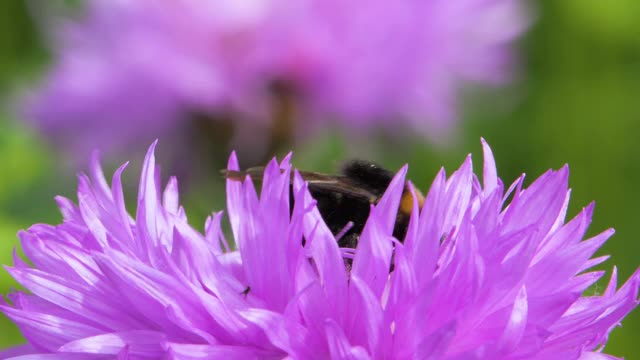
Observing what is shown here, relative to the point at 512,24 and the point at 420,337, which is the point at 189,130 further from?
the point at 420,337

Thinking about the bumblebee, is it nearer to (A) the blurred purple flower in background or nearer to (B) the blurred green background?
(A) the blurred purple flower in background

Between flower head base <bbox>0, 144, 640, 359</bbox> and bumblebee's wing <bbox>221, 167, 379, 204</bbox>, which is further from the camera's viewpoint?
bumblebee's wing <bbox>221, 167, 379, 204</bbox>

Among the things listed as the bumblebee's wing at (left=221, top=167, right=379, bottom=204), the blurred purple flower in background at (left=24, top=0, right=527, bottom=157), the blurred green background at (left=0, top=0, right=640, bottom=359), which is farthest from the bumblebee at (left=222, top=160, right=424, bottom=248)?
the blurred green background at (left=0, top=0, right=640, bottom=359)

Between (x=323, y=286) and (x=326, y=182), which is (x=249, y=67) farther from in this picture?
(x=323, y=286)

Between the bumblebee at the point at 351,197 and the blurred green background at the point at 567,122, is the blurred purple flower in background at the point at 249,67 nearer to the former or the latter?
Answer: the blurred green background at the point at 567,122

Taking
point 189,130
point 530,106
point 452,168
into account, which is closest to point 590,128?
point 530,106

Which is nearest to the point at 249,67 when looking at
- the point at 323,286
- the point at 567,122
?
the point at 567,122

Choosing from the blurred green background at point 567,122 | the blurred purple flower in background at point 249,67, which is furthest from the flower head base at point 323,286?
the blurred green background at point 567,122
